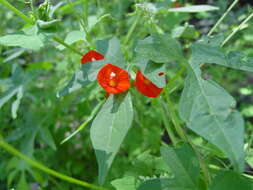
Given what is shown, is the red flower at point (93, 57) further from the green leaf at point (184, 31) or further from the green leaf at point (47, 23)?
the green leaf at point (184, 31)

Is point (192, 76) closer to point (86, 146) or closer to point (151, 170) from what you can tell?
point (151, 170)

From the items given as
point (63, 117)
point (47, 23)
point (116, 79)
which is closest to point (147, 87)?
point (116, 79)

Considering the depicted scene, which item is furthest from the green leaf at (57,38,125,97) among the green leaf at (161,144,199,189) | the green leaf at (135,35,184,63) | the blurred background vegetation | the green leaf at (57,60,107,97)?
the blurred background vegetation

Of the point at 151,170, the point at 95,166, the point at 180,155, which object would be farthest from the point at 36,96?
the point at 180,155

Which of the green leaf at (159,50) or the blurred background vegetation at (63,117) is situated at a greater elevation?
the green leaf at (159,50)

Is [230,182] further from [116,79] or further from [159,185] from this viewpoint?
[116,79]

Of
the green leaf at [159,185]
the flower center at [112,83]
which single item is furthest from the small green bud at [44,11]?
the green leaf at [159,185]
